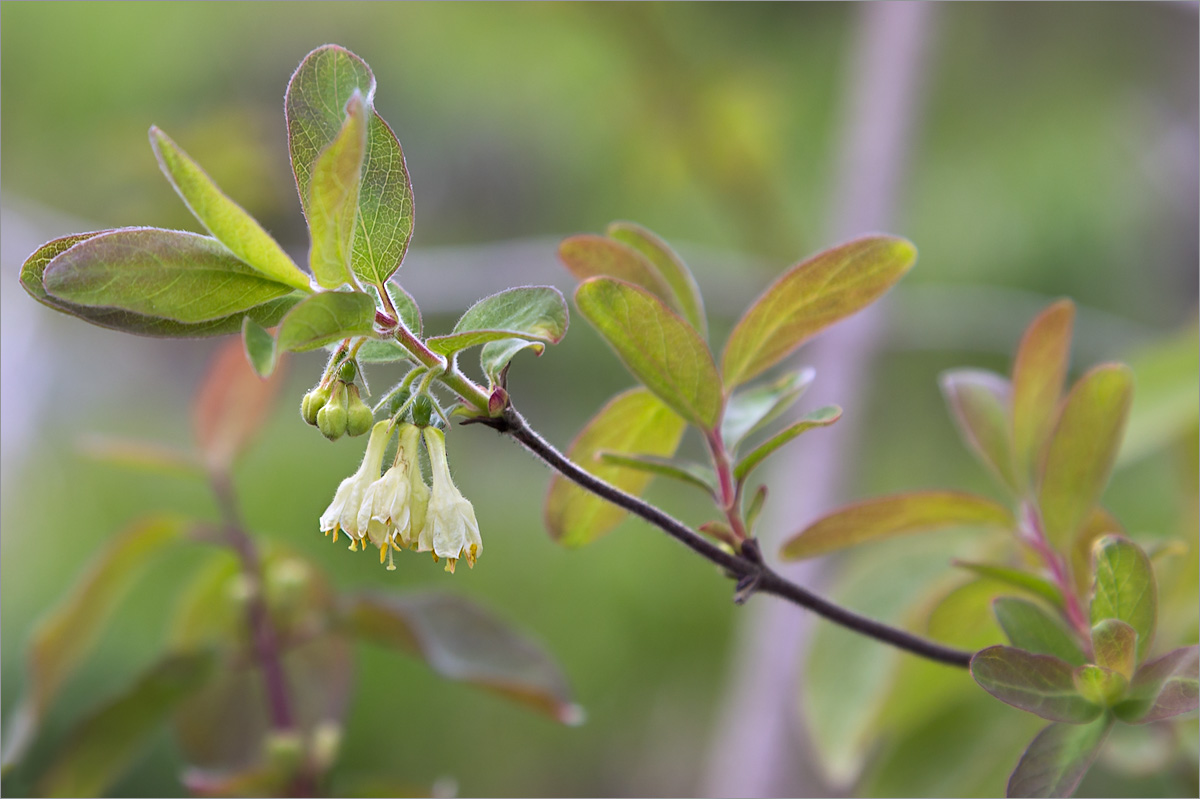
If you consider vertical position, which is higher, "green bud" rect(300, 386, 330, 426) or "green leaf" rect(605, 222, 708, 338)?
"green leaf" rect(605, 222, 708, 338)

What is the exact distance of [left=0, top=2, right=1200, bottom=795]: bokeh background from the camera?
0.87 m

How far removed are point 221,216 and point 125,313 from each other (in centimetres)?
3

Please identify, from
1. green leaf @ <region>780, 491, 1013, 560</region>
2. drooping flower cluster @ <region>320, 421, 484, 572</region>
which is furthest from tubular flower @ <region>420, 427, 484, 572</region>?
green leaf @ <region>780, 491, 1013, 560</region>

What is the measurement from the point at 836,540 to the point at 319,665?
0.26m

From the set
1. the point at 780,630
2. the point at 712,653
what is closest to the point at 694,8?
the point at 712,653

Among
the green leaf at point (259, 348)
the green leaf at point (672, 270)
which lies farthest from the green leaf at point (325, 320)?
the green leaf at point (672, 270)

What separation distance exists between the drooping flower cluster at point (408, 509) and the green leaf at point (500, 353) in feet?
0.07

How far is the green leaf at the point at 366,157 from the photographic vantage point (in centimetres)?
21

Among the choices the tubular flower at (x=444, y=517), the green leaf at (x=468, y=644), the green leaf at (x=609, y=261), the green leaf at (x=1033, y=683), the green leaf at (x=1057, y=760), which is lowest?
the green leaf at (x=468, y=644)

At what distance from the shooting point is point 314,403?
21 centimetres

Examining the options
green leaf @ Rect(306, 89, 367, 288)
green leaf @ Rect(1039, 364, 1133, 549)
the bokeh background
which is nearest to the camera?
green leaf @ Rect(306, 89, 367, 288)

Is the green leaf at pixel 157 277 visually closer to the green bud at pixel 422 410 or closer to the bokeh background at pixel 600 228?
the green bud at pixel 422 410

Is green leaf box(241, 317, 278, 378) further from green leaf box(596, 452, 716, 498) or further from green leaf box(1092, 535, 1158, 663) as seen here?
green leaf box(1092, 535, 1158, 663)

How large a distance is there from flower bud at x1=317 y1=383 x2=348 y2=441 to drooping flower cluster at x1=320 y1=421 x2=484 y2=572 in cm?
2
